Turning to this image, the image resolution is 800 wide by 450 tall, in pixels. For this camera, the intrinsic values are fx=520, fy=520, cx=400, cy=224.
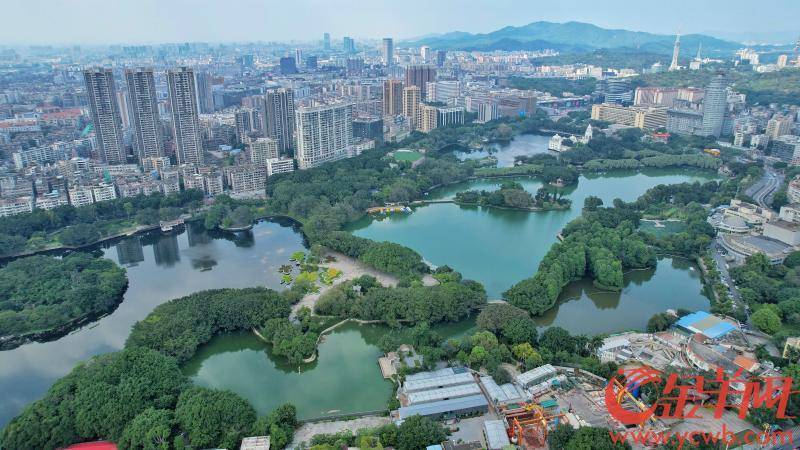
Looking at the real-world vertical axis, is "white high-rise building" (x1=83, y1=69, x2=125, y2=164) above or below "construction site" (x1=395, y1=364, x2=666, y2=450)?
above

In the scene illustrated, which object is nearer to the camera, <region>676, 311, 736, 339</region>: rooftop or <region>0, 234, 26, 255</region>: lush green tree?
<region>676, 311, 736, 339</region>: rooftop

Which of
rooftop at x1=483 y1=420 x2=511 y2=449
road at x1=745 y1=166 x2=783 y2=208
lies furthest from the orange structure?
road at x1=745 y1=166 x2=783 y2=208

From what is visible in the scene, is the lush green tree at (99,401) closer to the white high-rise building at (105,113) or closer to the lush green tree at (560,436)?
the lush green tree at (560,436)

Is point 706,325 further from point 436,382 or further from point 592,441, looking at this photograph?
point 436,382

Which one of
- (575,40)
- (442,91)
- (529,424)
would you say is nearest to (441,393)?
(529,424)

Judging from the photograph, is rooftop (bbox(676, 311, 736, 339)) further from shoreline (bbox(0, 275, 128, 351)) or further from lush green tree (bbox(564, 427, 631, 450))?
shoreline (bbox(0, 275, 128, 351))

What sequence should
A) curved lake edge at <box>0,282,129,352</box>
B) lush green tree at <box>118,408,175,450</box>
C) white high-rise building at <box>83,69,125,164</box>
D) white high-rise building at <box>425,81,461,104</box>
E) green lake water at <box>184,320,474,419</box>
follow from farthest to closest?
1. white high-rise building at <box>425,81,461,104</box>
2. white high-rise building at <box>83,69,125,164</box>
3. curved lake edge at <box>0,282,129,352</box>
4. green lake water at <box>184,320,474,419</box>
5. lush green tree at <box>118,408,175,450</box>
